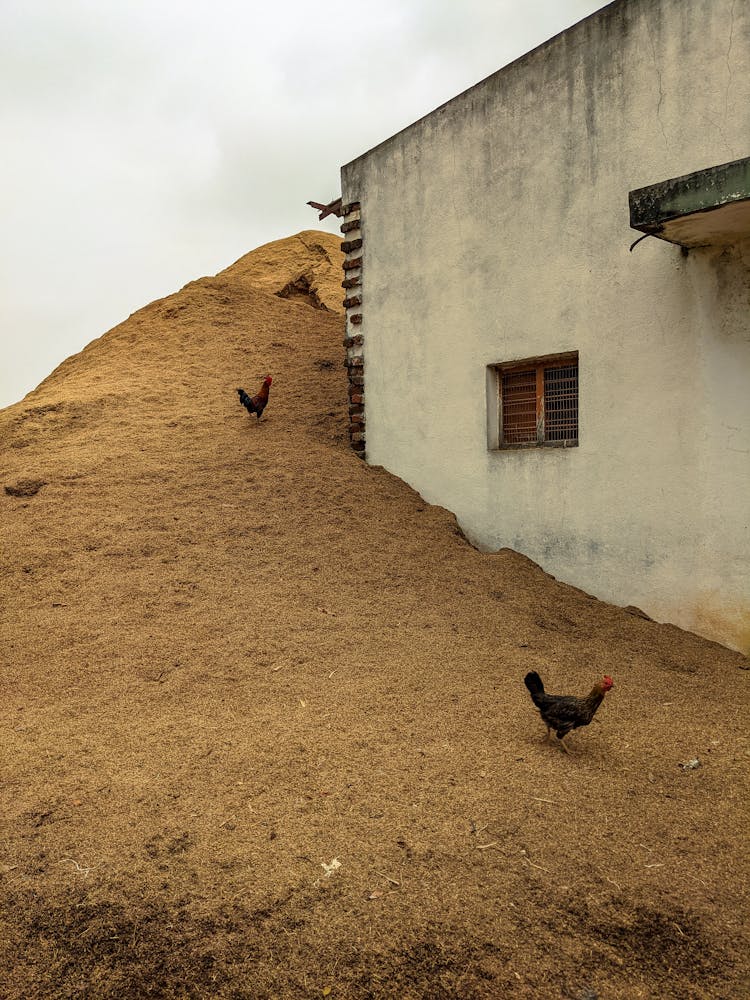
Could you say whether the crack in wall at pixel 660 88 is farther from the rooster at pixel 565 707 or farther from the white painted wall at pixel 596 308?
the rooster at pixel 565 707

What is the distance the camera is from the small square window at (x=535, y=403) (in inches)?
291

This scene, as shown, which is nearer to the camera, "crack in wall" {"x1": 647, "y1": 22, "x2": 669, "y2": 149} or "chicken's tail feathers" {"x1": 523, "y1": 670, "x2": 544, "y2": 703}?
"chicken's tail feathers" {"x1": 523, "y1": 670, "x2": 544, "y2": 703}

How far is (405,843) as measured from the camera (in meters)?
3.48

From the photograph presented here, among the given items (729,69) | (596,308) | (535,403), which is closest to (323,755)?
(535,403)

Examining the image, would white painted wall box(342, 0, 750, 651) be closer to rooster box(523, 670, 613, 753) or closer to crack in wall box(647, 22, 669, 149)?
crack in wall box(647, 22, 669, 149)

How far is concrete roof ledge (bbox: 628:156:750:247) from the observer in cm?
500

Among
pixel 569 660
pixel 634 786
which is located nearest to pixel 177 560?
pixel 569 660

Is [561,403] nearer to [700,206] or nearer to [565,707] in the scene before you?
[700,206]

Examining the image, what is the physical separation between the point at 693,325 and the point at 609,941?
495cm

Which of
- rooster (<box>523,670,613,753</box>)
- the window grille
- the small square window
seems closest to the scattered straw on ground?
rooster (<box>523,670,613,753</box>)

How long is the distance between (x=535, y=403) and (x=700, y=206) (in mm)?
2761

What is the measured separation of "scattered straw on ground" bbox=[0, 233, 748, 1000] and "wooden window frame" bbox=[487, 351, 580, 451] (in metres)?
1.11

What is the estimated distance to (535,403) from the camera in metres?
7.67

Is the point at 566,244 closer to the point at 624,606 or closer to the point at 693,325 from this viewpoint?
the point at 693,325
